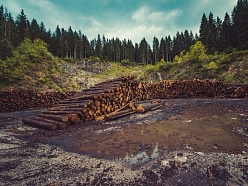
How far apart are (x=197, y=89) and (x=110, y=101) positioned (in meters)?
11.0

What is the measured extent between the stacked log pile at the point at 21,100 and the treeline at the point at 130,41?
1365 cm

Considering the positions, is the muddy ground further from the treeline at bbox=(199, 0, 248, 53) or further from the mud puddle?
the treeline at bbox=(199, 0, 248, 53)

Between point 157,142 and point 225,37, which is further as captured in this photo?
point 225,37

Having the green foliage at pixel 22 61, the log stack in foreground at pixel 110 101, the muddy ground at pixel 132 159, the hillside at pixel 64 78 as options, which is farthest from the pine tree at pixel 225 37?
the green foliage at pixel 22 61

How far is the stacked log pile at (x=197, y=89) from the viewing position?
459 inches

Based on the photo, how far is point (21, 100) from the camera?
11555mm

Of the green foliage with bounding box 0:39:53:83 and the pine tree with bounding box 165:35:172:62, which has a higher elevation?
the pine tree with bounding box 165:35:172:62

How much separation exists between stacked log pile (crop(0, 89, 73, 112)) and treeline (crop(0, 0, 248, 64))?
13.7m

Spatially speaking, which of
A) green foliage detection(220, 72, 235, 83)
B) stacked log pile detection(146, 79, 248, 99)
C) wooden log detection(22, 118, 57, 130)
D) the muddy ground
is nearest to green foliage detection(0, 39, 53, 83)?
wooden log detection(22, 118, 57, 130)

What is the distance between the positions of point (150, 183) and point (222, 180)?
92 centimetres

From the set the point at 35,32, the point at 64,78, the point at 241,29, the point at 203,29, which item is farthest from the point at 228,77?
the point at 35,32

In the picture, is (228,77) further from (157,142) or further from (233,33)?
(233,33)

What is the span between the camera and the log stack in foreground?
5.43 metres

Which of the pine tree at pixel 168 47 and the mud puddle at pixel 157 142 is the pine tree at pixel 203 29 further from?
the mud puddle at pixel 157 142
